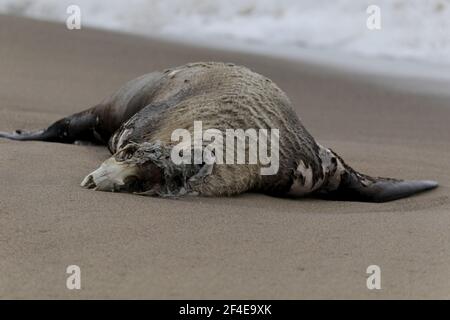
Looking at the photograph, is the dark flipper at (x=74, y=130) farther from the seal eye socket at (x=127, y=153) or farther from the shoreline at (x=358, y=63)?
the shoreline at (x=358, y=63)

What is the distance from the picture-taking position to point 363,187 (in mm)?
4453

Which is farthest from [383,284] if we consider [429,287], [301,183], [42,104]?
[42,104]

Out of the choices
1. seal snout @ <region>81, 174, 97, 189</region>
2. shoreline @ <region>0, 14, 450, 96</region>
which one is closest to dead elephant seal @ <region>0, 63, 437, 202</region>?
seal snout @ <region>81, 174, 97, 189</region>

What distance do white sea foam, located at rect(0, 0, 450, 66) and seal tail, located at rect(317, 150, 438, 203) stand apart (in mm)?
6226

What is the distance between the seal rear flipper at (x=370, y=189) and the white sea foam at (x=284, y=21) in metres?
6.22

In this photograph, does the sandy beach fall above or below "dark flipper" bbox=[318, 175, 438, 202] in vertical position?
below

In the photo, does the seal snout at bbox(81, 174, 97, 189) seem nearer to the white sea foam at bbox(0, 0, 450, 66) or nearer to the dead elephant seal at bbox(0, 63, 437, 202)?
A: the dead elephant seal at bbox(0, 63, 437, 202)

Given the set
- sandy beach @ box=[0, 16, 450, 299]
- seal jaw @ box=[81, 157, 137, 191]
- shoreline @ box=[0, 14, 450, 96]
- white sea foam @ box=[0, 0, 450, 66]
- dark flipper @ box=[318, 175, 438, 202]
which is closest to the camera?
sandy beach @ box=[0, 16, 450, 299]

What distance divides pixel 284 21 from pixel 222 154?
8368 millimetres

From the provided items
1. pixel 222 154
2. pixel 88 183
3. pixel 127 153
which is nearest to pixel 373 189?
pixel 222 154

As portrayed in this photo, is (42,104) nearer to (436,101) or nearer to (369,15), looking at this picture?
(436,101)

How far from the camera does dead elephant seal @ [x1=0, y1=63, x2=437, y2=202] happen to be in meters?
3.66

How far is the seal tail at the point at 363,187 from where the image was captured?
14.4 feet

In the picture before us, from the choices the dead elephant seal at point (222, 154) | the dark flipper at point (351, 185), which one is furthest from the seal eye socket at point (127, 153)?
the dark flipper at point (351, 185)
